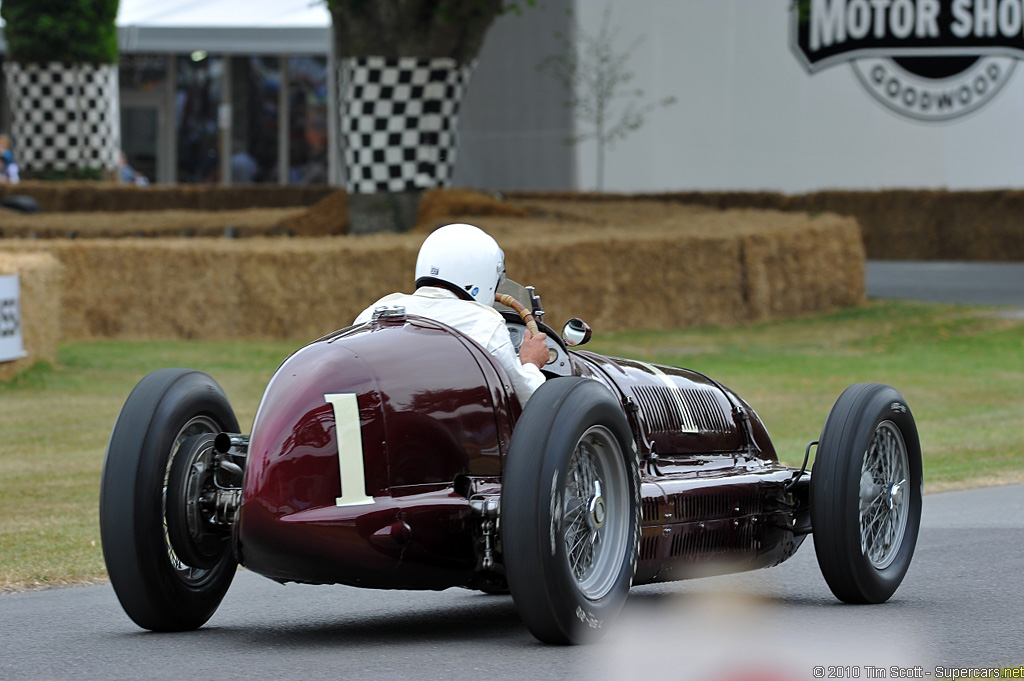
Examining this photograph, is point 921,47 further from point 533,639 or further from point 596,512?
point 533,639

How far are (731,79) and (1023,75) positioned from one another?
5410 mm

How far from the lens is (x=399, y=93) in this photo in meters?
17.5

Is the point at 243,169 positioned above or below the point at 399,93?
below

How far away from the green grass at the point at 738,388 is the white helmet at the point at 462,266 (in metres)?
2.14

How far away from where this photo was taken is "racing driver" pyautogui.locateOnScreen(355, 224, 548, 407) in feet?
16.7

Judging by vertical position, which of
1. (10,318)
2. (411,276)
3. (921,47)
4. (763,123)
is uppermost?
(921,47)

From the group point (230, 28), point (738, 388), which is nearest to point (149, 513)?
point (738, 388)

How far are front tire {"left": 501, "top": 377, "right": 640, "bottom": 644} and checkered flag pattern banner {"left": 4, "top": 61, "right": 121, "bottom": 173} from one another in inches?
980

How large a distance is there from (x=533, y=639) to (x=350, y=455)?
82 centimetres

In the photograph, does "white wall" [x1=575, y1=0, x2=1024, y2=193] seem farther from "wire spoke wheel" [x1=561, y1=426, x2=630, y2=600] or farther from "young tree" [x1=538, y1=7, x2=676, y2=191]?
"wire spoke wheel" [x1=561, y1=426, x2=630, y2=600]

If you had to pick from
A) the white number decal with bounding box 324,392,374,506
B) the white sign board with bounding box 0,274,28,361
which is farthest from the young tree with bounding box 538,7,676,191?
the white number decal with bounding box 324,392,374,506

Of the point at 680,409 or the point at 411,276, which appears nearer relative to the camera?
the point at 680,409

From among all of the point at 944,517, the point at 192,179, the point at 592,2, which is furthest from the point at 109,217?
the point at 192,179

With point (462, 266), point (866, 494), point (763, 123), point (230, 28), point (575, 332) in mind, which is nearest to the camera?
point (462, 266)
